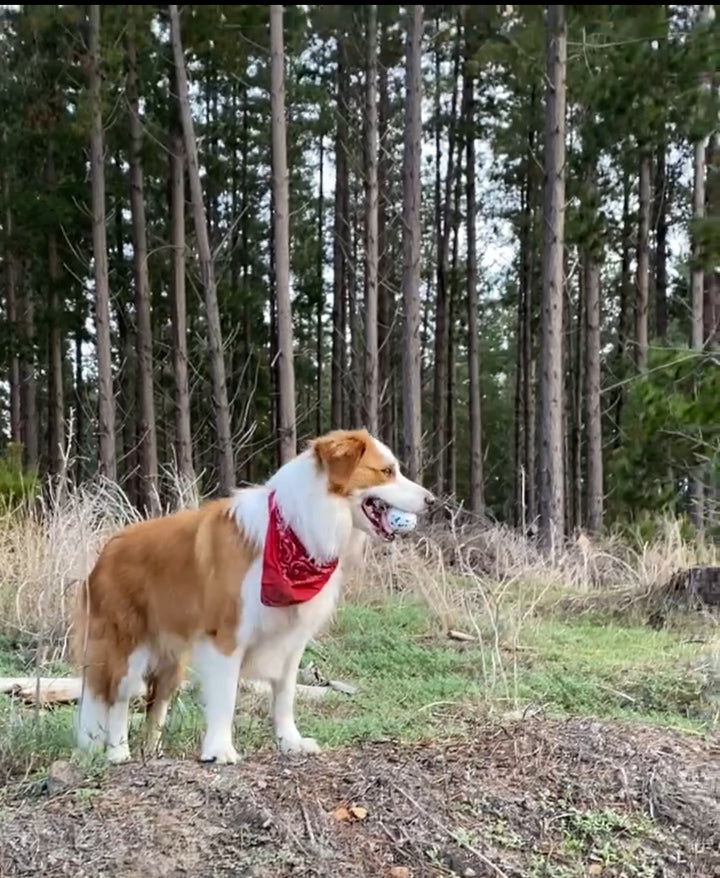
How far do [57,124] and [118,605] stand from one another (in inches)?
642

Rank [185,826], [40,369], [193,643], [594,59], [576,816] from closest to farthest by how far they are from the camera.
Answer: [185,826], [576,816], [193,643], [594,59], [40,369]

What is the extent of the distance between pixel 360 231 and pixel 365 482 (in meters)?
21.7

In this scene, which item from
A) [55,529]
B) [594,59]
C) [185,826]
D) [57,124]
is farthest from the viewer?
[57,124]

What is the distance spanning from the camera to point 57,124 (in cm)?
1859

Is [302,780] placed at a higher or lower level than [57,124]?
lower

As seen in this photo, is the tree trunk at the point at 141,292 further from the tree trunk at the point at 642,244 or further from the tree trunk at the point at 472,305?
the tree trunk at the point at 642,244

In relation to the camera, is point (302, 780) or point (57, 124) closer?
point (302, 780)

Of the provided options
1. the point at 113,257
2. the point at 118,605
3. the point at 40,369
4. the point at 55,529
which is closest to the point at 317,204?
the point at 113,257

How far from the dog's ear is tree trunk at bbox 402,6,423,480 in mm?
9933

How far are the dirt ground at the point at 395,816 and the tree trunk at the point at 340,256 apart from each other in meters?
18.3

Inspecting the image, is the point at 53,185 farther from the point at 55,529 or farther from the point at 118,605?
the point at 118,605

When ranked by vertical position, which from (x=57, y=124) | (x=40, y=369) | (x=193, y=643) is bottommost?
(x=193, y=643)

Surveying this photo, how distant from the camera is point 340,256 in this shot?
25.0 metres

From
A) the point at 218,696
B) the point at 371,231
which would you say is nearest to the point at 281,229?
the point at 371,231
